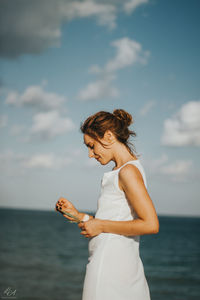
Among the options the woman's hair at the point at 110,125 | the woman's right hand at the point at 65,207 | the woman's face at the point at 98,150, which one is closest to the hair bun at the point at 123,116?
the woman's hair at the point at 110,125

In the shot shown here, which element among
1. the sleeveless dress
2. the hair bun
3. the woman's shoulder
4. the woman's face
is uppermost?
the hair bun

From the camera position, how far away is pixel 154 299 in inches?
559

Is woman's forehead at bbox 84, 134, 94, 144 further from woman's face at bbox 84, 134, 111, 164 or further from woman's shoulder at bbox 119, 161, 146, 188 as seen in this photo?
woman's shoulder at bbox 119, 161, 146, 188

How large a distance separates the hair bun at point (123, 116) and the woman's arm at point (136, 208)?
1.32 feet

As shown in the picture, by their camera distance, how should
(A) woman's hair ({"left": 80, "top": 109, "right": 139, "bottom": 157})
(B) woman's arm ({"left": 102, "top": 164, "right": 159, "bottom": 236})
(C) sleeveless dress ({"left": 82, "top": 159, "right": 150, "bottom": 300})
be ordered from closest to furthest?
1. (B) woman's arm ({"left": 102, "top": 164, "right": 159, "bottom": 236})
2. (C) sleeveless dress ({"left": 82, "top": 159, "right": 150, "bottom": 300})
3. (A) woman's hair ({"left": 80, "top": 109, "right": 139, "bottom": 157})

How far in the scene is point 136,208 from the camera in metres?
1.85

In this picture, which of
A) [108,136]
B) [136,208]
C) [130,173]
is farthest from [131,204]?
[108,136]

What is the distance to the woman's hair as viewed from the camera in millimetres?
2145

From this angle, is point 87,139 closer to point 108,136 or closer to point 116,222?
point 108,136

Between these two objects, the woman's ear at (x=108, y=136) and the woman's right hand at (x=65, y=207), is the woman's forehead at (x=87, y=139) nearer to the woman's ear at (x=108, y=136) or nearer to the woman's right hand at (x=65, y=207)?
the woman's ear at (x=108, y=136)

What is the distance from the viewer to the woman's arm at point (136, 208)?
182 centimetres

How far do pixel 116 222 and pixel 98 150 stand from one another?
0.54 metres

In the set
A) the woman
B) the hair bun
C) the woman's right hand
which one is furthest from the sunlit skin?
the woman's right hand

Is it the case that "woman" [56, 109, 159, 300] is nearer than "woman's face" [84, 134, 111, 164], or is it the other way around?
"woman" [56, 109, 159, 300]
